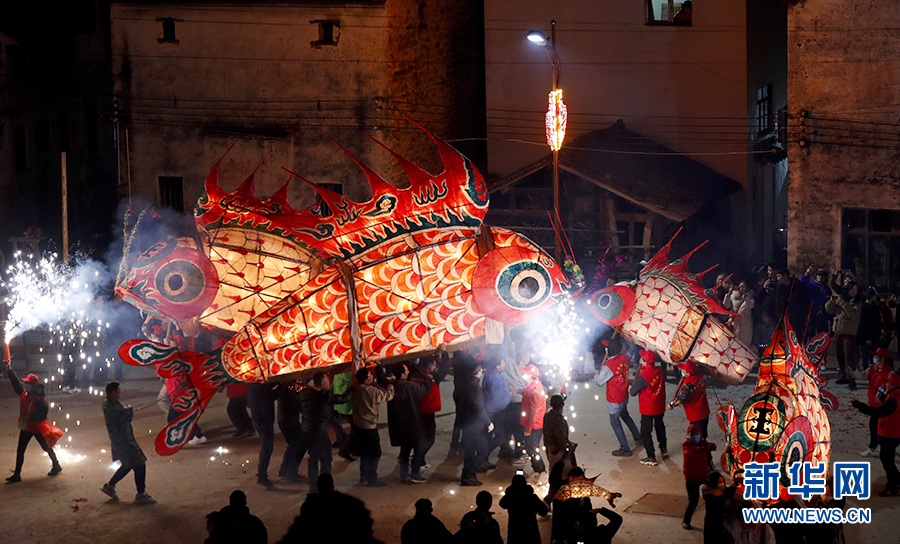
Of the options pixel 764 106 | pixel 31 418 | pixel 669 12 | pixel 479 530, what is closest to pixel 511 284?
pixel 479 530

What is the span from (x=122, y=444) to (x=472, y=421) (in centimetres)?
415

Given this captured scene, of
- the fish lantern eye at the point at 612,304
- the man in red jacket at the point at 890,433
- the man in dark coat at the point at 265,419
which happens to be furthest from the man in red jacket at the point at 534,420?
the man in red jacket at the point at 890,433

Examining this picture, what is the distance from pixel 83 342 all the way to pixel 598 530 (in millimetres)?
12882

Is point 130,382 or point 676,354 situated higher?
point 676,354

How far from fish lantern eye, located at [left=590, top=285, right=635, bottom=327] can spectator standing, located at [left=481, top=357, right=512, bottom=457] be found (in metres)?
1.42

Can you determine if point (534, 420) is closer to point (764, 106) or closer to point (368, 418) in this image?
point (368, 418)

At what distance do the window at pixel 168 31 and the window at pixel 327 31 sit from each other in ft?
12.4

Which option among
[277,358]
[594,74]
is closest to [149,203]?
[594,74]

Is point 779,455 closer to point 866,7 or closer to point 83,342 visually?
point 83,342

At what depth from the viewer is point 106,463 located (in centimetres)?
1140

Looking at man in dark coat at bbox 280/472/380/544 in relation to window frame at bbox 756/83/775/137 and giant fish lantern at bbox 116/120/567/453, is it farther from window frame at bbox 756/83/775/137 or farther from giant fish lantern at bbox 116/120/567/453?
window frame at bbox 756/83/775/137

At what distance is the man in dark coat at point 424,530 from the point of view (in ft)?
21.1

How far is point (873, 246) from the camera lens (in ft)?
→ 64.1

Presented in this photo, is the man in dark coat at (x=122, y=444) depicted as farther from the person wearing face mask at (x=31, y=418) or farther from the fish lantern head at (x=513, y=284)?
the fish lantern head at (x=513, y=284)
